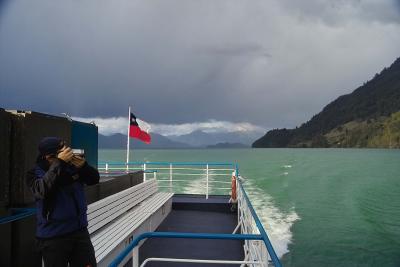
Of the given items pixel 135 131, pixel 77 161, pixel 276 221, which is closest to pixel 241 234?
pixel 77 161

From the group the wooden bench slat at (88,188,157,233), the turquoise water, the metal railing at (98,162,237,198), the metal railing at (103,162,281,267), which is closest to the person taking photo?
the metal railing at (103,162,281,267)

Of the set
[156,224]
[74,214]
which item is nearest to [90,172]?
[74,214]

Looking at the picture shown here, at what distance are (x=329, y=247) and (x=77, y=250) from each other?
11393mm

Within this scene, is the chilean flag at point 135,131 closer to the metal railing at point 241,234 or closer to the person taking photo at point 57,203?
the metal railing at point 241,234

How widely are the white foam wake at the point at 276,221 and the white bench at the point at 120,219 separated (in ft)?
19.1

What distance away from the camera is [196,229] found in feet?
25.0

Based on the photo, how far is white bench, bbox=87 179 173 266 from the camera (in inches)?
180

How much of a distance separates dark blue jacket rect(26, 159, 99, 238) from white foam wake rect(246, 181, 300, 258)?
32.9ft

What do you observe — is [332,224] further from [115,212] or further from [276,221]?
[115,212]

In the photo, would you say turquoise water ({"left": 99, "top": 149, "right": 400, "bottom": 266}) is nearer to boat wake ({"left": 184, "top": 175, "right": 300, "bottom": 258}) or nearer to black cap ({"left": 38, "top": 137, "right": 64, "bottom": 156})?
A: boat wake ({"left": 184, "top": 175, "right": 300, "bottom": 258})

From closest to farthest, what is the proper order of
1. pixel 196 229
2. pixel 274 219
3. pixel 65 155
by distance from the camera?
1. pixel 65 155
2. pixel 196 229
3. pixel 274 219

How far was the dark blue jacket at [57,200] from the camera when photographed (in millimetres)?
2521

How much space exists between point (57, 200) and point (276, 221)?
48.8ft

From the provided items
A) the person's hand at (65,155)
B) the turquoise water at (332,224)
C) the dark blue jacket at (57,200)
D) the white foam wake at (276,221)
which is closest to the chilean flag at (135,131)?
the white foam wake at (276,221)
